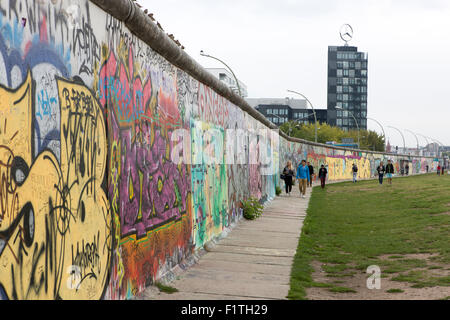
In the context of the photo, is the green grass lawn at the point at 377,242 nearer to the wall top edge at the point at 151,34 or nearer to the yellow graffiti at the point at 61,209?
the yellow graffiti at the point at 61,209

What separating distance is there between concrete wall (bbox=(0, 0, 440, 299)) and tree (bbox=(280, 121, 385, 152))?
93183mm

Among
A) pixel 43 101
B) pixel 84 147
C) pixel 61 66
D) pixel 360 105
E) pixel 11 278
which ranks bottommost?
pixel 11 278

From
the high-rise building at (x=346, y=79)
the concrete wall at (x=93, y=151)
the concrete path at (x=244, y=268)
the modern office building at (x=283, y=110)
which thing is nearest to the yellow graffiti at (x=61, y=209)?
the concrete wall at (x=93, y=151)

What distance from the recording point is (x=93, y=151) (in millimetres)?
5055

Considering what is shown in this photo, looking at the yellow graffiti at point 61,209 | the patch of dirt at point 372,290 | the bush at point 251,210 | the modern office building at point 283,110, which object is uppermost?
the modern office building at point 283,110

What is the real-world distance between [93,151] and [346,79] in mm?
171986

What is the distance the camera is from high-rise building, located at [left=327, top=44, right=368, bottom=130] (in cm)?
16988

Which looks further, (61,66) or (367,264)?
(367,264)

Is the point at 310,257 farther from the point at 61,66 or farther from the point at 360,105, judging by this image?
the point at 360,105

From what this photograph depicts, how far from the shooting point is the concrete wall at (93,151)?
3.71 m

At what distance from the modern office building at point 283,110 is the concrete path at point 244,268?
486 ft

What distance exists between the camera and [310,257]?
1019 cm

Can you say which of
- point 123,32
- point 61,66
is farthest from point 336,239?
point 61,66

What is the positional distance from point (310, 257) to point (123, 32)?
5.81 m
